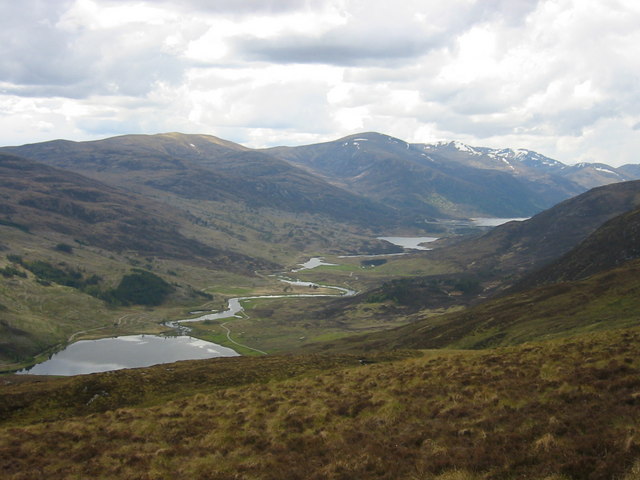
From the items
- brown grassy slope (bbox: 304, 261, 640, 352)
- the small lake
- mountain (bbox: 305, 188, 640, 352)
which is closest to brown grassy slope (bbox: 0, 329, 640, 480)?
brown grassy slope (bbox: 304, 261, 640, 352)

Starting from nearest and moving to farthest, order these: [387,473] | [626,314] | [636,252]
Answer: [387,473], [626,314], [636,252]

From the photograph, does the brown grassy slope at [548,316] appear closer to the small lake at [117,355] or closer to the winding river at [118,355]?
the small lake at [117,355]

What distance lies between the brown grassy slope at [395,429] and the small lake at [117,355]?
12894 cm

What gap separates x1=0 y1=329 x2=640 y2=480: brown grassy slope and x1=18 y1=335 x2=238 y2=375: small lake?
12894 centimetres

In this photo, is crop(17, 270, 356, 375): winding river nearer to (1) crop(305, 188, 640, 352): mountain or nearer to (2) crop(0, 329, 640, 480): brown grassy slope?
(1) crop(305, 188, 640, 352): mountain

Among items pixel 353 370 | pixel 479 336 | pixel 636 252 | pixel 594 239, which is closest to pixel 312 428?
pixel 353 370

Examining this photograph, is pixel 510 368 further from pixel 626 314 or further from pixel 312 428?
pixel 626 314

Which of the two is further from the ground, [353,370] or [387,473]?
[387,473]

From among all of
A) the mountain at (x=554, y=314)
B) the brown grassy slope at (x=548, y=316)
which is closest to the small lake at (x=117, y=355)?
the mountain at (x=554, y=314)

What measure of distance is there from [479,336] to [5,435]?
72919 mm

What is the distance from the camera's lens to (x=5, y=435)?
3497cm

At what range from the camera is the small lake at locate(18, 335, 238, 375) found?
537 ft

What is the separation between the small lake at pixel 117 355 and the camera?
16370 cm

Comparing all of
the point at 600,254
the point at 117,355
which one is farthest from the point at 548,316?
the point at 117,355
